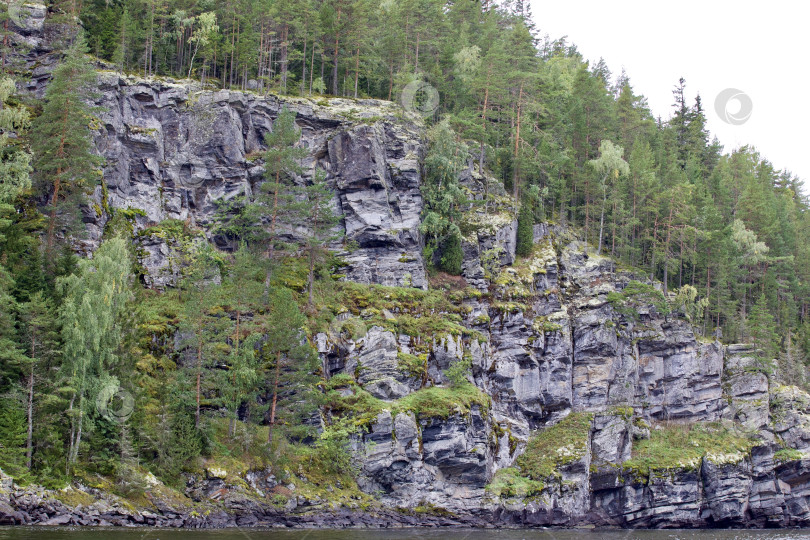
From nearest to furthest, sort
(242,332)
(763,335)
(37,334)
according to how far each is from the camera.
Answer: (37,334) < (242,332) < (763,335)

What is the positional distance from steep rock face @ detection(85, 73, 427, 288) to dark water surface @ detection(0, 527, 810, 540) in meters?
20.0

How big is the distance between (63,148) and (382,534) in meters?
30.3

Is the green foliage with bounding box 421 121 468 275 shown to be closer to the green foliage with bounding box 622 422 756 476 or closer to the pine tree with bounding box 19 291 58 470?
the green foliage with bounding box 622 422 756 476

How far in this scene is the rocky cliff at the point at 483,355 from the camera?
4119cm

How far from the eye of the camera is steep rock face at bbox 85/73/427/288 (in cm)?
4944

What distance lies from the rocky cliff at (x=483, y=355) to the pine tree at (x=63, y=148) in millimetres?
3149

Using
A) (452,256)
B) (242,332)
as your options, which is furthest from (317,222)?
(242,332)

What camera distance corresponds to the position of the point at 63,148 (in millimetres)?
40562

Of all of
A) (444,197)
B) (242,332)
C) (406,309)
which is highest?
(444,197)

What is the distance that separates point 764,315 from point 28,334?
54.9 metres

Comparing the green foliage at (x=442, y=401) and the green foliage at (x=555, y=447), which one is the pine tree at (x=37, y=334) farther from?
the green foliage at (x=555, y=447)

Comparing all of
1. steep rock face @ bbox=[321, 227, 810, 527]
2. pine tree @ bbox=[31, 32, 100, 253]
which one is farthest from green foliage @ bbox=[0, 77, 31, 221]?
steep rock face @ bbox=[321, 227, 810, 527]

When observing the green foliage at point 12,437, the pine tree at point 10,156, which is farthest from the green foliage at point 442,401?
the pine tree at point 10,156

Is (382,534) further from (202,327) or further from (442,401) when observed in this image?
(202,327)
